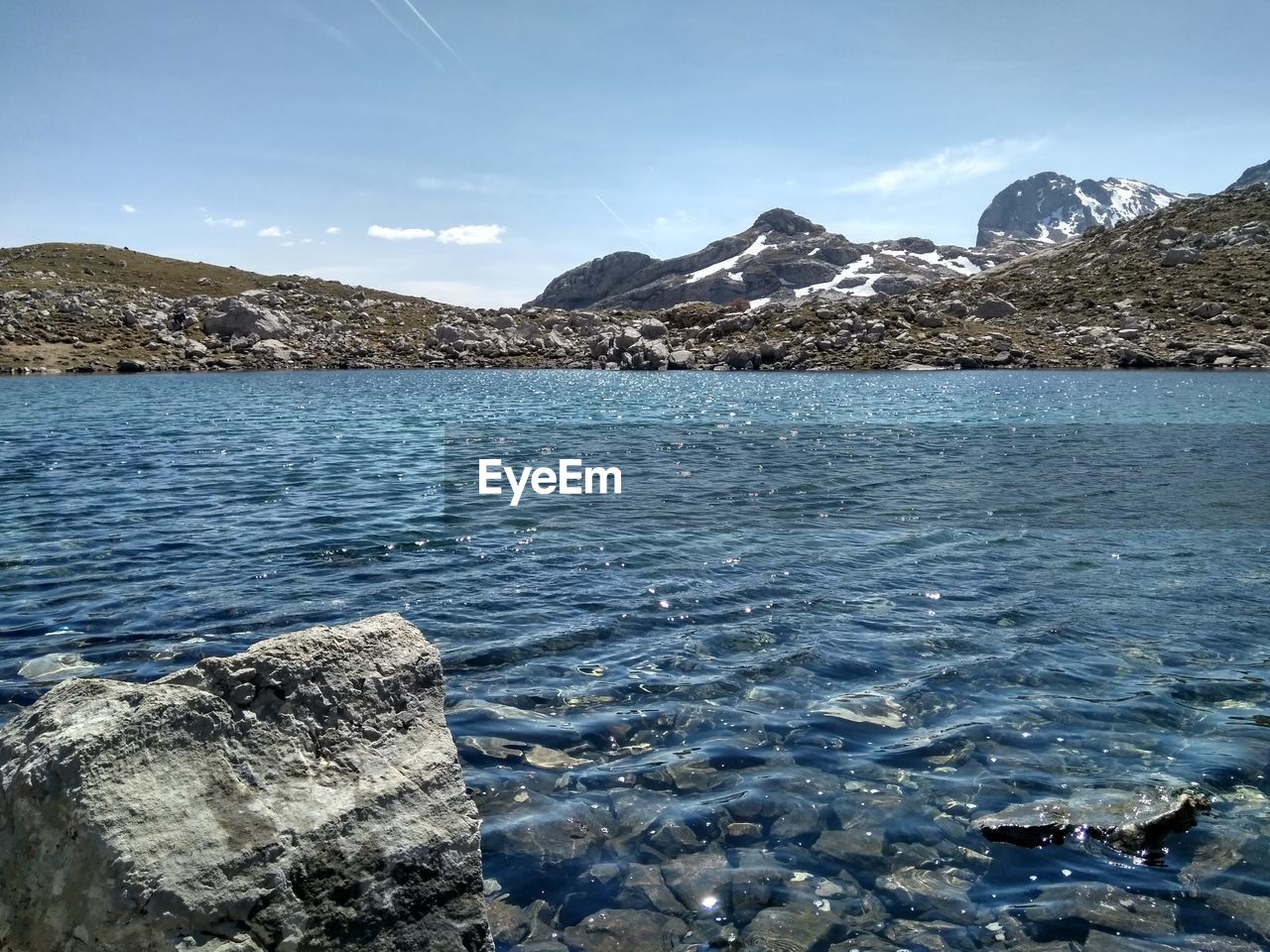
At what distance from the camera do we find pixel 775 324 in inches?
5251

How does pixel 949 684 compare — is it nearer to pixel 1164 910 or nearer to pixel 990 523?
pixel 1164 910

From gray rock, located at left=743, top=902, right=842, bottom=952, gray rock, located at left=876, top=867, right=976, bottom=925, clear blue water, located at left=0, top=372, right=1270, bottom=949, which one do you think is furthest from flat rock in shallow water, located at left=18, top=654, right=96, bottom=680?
gray rock, located at left=876, top=867, right=976, bottom=925

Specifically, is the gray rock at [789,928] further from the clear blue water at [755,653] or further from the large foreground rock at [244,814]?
the large foreground rock at [244,814]

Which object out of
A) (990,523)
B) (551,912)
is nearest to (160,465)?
(990,523)

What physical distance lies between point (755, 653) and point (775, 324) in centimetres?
12633

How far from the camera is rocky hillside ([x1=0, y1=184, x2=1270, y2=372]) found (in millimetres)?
102688

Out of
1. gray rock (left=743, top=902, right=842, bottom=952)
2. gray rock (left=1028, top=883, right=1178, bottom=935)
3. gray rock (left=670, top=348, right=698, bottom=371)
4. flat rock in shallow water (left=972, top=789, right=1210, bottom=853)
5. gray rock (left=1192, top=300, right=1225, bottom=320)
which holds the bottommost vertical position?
gray rock (left=743, top=902, right=842, bottom=952)

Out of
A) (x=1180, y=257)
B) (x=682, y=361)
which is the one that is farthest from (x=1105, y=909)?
(x=1180, y=257)

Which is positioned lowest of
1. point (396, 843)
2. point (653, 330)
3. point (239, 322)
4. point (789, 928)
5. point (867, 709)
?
point (789, 928)

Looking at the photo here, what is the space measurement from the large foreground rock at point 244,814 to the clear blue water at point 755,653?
4.83 ft

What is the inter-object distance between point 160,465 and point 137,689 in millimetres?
27794

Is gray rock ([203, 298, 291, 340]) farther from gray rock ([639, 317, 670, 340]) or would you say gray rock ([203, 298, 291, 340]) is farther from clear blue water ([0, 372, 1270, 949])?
clear blue water ([0, 372, 1270, 949])

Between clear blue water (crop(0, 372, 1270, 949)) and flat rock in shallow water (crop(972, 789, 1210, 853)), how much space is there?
18 cm

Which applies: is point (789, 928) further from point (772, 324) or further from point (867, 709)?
point (772, 324)
